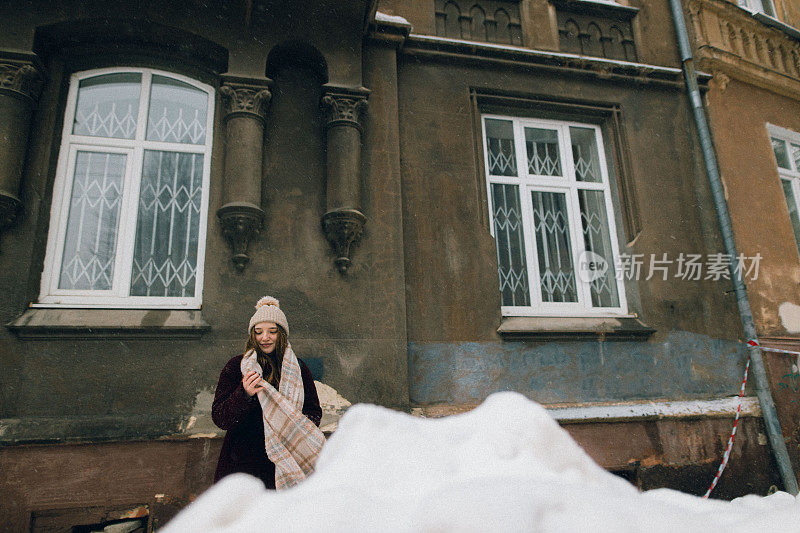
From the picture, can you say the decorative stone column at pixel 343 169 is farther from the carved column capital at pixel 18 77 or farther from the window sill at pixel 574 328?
the carved column capital at pixel 18 77

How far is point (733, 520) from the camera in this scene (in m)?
1.24

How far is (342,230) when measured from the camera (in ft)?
14.6

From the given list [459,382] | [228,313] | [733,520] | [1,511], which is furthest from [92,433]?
[733,520]

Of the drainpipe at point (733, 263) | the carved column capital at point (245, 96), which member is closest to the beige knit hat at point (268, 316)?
the carved column capital at point (245, 96)

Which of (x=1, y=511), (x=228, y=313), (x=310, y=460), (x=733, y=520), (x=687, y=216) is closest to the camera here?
(x=733, y=520)

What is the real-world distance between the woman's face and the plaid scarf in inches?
7.5

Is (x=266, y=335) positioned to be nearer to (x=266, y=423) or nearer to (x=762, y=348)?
(x=266, y=423)

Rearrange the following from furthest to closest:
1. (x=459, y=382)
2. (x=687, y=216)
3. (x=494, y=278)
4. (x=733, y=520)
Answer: (x=687, y=216) < (x=494, y=278) < (x=459, y=382) < (x=733, y=520)

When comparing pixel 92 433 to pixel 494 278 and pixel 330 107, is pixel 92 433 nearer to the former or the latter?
pixel 330 107

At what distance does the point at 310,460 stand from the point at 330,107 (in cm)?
316

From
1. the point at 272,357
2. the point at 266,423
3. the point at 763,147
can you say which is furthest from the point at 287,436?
the point at 763,147

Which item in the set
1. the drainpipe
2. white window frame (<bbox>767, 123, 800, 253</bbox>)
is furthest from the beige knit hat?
white window frame (<bbox>767, 123, 800, 253</bbox>)

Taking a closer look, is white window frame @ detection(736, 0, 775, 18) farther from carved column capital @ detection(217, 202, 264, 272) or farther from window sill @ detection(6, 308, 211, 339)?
window sill @ detection(6, 308, 211, 339)

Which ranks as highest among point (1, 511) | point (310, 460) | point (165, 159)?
point (165, 159)
